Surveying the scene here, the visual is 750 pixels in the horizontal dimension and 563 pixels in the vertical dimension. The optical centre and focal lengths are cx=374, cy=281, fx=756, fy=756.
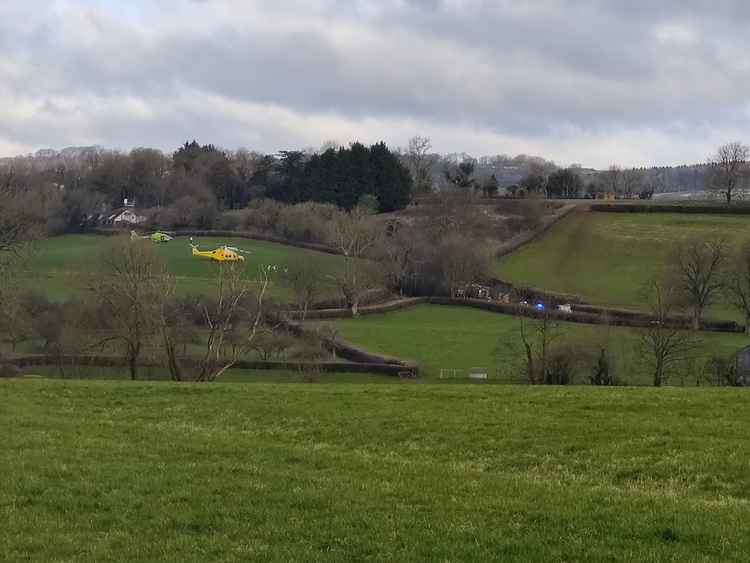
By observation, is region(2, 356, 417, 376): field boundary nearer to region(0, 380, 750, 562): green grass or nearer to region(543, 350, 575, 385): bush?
region(543, 350, 575, 385): bush

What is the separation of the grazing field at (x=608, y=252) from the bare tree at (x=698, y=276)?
162 inches

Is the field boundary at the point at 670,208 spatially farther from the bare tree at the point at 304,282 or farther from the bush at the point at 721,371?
the bush at the point at 721,371

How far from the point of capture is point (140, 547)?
7.68 metres

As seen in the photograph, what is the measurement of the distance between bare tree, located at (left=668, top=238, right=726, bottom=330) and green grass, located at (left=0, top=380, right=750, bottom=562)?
4561 cm

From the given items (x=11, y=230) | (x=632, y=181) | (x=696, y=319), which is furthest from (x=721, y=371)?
(x=632, y=181)

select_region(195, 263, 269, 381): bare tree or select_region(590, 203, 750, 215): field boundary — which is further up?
select_region(590, 203, 750, 215): field boundary

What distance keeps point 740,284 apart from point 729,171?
62403mm

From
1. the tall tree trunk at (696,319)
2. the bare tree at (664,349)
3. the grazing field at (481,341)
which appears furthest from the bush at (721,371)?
the tall tree trunk at (696,319)

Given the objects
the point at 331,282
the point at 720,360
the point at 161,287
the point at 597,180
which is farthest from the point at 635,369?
the point at 597,180

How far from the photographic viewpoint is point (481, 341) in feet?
185

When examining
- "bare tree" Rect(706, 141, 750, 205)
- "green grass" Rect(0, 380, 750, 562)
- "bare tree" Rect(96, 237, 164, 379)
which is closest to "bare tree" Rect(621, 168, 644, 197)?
"bare tree" Rect(706, 141, 750, 205)

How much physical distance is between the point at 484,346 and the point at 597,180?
125 meters

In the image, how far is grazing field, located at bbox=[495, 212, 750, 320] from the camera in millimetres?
75562

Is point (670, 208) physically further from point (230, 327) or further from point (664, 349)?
point (230, 327)
